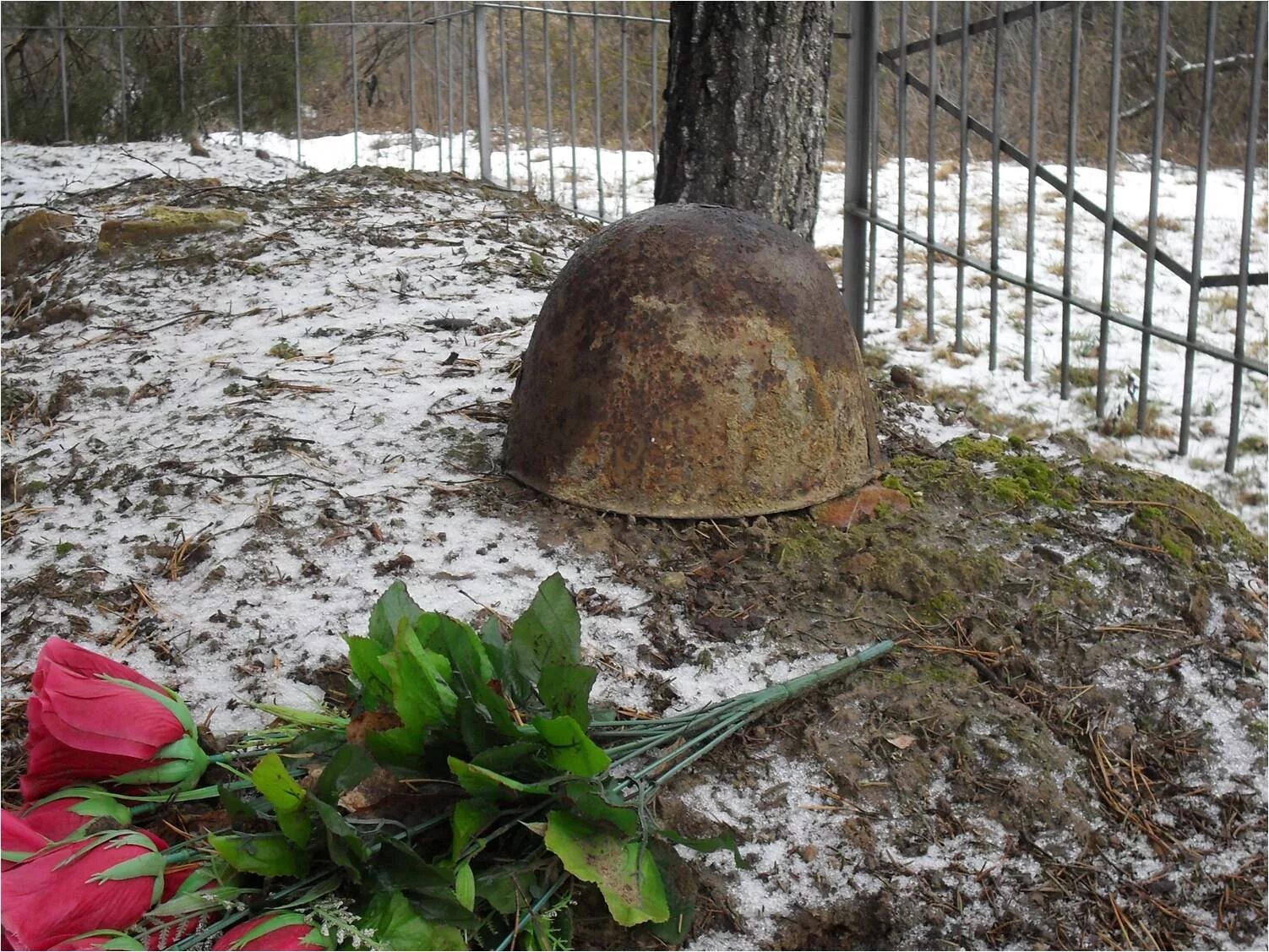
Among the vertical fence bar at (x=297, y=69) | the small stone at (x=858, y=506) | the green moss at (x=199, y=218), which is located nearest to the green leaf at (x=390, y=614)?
the small stone at (x=858, y=506)

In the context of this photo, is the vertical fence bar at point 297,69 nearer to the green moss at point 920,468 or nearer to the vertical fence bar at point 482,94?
the vertical fence bar at point 482,94

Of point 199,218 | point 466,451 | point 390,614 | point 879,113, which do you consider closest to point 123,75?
point 199,218

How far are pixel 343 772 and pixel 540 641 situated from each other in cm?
40

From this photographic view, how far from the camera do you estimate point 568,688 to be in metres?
1.89

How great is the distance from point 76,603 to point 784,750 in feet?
5.38

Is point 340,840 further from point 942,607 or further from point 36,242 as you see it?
point 36,242

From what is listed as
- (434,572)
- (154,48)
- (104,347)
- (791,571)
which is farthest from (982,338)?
(154,48)

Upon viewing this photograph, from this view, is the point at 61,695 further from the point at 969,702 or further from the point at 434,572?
the point at 969,702

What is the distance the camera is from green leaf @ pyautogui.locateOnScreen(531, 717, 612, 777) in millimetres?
1756

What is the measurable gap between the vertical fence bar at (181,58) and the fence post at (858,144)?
479 cm

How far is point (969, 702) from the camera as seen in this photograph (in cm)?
239

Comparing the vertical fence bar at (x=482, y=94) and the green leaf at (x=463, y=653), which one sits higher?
the vertical fence bar at (x=482, y=94)

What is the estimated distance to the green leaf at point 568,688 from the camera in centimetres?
188

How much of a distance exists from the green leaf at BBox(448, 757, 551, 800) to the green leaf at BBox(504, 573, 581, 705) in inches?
7.6
